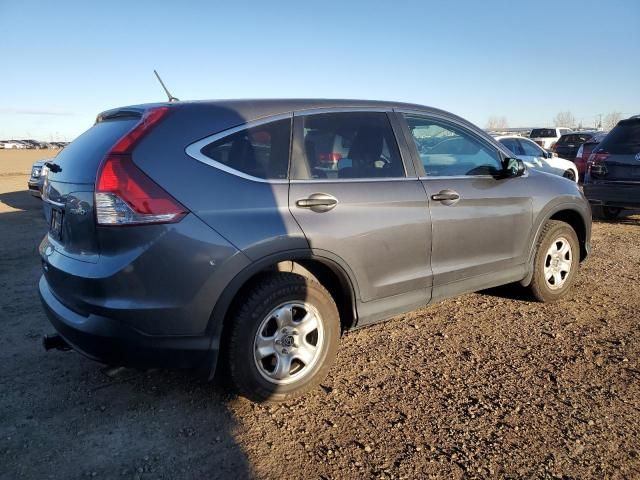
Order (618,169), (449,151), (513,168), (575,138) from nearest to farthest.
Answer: (449,151)
(513,168)
(618,169)
(575,138)

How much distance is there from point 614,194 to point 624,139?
91cm

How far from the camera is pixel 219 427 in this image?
279 cm

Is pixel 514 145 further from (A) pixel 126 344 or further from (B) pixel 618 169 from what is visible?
(A) pixel 126 344

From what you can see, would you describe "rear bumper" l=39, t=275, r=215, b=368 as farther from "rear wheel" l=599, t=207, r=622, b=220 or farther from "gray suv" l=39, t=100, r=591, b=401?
"rear wheel" l=599, t=207, r=622, b=220

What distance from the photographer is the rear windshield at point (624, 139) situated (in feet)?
26.0

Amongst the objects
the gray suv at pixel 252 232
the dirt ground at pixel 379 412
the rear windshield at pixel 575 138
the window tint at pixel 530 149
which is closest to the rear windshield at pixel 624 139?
the window tint at pixel 530 149

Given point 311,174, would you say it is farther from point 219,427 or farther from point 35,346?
point 35,346

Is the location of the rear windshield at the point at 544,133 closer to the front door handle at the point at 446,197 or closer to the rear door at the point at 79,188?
the front door handle at the point at 446,197

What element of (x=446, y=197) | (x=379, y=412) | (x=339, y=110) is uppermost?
(x=339, y=110)

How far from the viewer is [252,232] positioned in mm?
2736

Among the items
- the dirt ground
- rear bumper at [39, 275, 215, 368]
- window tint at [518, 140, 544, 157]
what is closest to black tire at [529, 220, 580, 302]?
the dirt ground

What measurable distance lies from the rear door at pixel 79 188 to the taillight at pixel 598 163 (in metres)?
7.90

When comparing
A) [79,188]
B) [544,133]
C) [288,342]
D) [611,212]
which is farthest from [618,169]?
[544,133]

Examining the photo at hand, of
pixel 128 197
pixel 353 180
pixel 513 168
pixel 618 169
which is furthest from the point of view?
pixel 618 169
